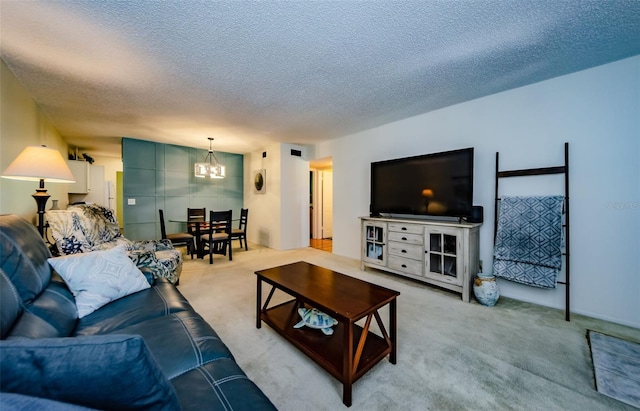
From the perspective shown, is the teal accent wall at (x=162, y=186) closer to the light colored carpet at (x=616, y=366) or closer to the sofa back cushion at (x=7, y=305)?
the sofa back cushion at (x=7, y=305)

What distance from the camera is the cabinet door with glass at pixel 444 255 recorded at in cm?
268

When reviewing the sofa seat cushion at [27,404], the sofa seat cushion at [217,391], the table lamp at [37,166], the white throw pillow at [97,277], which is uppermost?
the table lamp at [37,166]

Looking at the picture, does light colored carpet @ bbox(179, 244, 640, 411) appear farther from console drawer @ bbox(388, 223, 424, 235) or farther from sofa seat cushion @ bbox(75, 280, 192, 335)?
console drawer @ bbox(388, 223, 424, 235)

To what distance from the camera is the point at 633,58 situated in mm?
2102

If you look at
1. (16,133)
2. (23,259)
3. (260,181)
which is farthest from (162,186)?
(23,259)

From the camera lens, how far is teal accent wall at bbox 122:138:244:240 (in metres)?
4.91

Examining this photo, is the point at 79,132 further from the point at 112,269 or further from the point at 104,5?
the point at 112,269

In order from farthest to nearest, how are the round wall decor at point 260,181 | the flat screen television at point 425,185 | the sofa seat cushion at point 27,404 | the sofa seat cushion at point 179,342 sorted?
the round wall decor at point 260,181 < the flat screen television at point 425,185 < the sofa seat cushion at point 179,342 < the sofa seat cushion at point 27,404

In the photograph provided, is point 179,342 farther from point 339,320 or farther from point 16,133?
point 16,133

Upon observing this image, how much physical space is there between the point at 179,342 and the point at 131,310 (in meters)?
0.55

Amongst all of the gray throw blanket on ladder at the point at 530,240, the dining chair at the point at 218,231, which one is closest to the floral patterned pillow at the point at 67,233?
the dining chair at the point at 218,231

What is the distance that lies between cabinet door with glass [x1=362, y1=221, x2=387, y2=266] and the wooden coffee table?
5.05 ft

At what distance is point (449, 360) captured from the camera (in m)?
1.67

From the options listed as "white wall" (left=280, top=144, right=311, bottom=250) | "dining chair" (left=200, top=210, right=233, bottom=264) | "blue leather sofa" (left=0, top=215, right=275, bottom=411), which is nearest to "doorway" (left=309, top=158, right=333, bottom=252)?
"white wall" (left=280, top=144, right=311, bottom=250)
